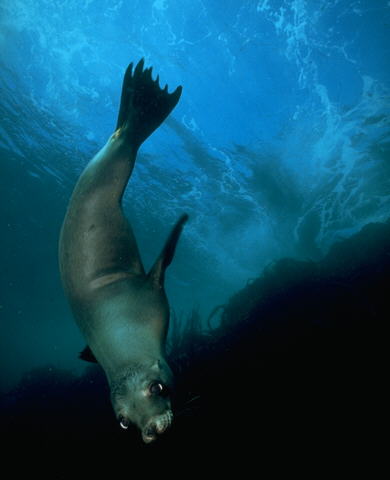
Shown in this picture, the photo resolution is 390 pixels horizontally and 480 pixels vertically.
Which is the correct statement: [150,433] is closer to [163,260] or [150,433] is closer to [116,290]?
[116,290]

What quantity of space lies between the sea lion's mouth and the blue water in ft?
21.6

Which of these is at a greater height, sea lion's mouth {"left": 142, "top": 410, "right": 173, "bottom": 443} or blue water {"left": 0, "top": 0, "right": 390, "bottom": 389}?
blue water {"left": 0, "top": 0, "right": 390, "bottom": 389}

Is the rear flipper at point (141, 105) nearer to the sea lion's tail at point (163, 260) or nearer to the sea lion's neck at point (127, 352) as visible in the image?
the sea lion's tail at point (163, 260)

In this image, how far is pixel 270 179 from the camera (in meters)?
12.3

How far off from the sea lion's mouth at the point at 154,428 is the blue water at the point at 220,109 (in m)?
6.58

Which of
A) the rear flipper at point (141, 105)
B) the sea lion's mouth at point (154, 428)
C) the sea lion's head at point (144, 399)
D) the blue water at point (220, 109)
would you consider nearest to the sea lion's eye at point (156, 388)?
the sea lion's head at point (144, 399)

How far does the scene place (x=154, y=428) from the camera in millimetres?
1490

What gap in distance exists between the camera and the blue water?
7.14 meters

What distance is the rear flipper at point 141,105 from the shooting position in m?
2.38

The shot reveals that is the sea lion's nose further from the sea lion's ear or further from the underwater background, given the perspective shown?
the underwater background

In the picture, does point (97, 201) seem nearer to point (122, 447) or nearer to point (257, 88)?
point (122, 447)

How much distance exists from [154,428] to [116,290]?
0.82 meters

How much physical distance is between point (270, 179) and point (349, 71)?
499 centimetres

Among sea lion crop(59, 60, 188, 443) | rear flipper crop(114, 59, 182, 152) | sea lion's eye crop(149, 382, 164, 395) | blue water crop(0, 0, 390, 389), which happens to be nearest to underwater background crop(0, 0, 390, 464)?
blue water crop(0, 0, 390, 389)
